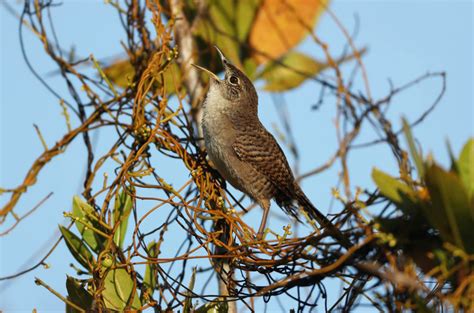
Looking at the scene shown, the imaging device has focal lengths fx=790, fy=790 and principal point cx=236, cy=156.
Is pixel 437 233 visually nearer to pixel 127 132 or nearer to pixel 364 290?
pixel 364 290

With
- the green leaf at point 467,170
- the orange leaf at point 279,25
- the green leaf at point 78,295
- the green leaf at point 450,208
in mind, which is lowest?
the green leaf at point 450,208

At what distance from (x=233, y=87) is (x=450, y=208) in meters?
2.96

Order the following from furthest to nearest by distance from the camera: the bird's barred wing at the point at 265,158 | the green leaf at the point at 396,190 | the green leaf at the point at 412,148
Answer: the bird's barred wing at the point at 265,158 → the green leaf at the point at 396,190 → the green leaf at the point at 412,148

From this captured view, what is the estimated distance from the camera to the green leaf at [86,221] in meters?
4.32

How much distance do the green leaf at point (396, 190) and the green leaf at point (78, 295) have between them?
5.66 feet

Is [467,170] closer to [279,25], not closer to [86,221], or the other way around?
[86,221]

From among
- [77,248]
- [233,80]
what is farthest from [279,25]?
[77,248]

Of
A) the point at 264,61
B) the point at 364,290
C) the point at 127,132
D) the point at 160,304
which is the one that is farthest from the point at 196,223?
the point at 264,61

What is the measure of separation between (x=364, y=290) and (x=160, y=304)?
1297 mm

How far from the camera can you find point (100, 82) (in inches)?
195

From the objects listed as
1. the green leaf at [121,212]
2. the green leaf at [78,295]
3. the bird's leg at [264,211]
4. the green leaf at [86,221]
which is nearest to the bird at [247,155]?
the bird's leg at [264,211]

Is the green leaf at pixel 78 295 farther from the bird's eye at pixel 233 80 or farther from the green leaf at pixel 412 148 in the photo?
the bird's eye at pixel 233 80

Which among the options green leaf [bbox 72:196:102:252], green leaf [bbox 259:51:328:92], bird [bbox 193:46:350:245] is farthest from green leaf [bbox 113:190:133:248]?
green leaf [bbox 259:51:328:92]

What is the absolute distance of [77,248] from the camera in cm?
428
